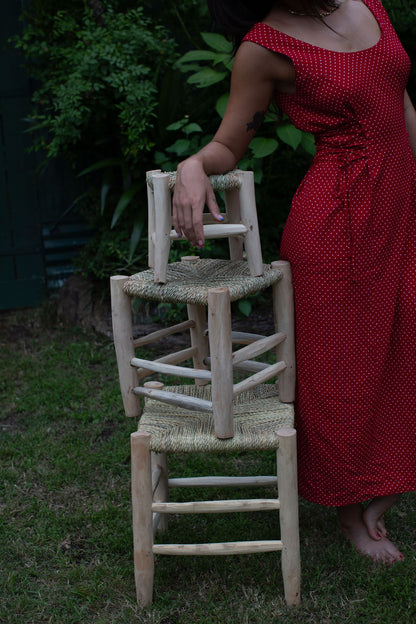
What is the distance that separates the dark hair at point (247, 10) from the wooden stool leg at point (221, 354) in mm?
802

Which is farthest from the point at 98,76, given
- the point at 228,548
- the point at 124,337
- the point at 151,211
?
the point at 228,548

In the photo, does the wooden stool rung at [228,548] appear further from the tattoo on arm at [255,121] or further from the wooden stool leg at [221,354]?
the tattoo on arm at [255,121]

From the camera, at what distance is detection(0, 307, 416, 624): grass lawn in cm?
219

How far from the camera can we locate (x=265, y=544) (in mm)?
2117

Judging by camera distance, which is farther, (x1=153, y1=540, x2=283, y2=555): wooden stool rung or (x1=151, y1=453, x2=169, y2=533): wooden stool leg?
(x1=151, y1=453, x2=169, y2=533): wooden stool leg

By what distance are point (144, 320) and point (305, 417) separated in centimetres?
249

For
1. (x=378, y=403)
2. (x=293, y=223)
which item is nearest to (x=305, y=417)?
(x=378, y=403)

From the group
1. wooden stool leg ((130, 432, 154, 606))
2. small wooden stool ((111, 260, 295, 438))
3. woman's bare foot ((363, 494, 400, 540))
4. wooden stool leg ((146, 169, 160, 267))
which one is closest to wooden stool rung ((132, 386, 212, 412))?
small wooden stool ((111, 260, 295, 438))

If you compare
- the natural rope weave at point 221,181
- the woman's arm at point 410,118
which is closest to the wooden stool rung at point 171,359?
the natural rope weave at point 221,181

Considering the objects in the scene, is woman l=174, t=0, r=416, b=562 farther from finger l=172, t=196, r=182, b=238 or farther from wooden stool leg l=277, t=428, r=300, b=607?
wooden stool leg l=277, t=428, r=300, b=607

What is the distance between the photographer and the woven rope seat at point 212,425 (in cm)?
206

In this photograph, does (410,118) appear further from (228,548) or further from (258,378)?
(228,548)

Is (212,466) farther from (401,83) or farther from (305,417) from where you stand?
(401,83)

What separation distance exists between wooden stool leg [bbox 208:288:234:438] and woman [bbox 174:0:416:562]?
172mm
